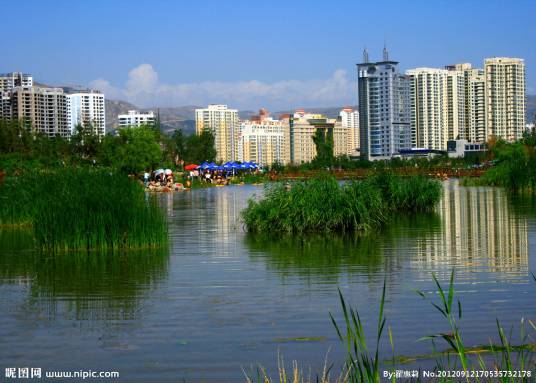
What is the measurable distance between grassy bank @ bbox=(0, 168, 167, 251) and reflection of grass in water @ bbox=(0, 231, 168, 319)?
0.38 meters

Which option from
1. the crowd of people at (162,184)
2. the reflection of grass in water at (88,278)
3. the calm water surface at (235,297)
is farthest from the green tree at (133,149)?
the reflection of grass in water at (88,278)

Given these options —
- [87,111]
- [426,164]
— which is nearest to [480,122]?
[87,111]

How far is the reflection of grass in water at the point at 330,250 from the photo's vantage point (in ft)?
46.0

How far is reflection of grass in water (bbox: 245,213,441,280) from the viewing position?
552 inches

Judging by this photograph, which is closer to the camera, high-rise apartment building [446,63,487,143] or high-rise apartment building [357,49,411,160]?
high-rise apartment building [357,49,411,160]

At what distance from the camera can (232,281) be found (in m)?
12.9

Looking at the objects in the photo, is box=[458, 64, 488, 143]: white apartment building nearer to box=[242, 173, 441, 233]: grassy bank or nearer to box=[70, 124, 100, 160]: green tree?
box=[70, 124, 100, 160]: green tree

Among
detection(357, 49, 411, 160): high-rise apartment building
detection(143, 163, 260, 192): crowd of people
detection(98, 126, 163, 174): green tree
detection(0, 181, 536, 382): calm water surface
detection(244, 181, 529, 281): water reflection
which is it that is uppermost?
detection(357, 49, 411, 160): high-rise apartment building

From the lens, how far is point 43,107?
152875mm

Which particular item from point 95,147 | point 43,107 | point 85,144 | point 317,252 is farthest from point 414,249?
point 43,107

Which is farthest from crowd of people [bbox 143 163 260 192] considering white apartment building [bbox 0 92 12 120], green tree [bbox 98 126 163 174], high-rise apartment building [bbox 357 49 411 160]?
high-rise apartment building [bbox 357 49 411 160]

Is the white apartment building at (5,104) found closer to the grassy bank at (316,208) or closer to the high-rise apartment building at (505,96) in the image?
the high-rise apartment building at (505,96)

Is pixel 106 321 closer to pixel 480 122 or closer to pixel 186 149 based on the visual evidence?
pixel 186 149

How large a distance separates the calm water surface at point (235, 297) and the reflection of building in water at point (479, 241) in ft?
0.15
